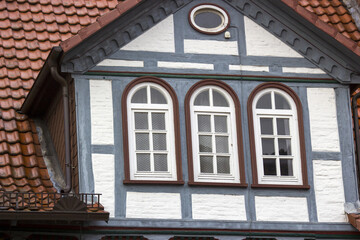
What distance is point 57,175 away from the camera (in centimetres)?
1934

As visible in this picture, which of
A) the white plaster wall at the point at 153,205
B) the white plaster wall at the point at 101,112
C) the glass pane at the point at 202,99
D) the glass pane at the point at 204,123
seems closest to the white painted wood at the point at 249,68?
the glass pane at the point at 202,99

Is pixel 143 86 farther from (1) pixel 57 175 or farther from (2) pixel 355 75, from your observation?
(2) pixel 355 75

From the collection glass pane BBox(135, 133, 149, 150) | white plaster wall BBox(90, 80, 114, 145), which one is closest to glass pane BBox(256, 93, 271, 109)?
glass pane BBox(135, 133, 149, 150)

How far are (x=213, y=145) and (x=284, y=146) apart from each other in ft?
3.73

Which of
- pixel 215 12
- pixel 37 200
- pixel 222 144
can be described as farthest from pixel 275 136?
pixel 37 200

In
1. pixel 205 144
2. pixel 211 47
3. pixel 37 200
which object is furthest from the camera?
pixel 211 47

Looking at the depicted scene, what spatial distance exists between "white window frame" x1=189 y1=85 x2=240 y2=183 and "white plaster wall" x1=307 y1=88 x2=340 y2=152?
1258 millimetres

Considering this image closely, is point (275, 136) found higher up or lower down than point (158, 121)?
lower down

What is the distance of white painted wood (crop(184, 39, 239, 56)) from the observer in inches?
780

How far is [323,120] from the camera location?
1980cm

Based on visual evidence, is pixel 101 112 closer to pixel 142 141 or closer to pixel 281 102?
pixel 142 141

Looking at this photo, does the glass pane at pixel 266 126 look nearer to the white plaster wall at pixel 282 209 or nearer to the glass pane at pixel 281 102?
the glass pane at pixel 281 102

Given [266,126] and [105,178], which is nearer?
[105,178]

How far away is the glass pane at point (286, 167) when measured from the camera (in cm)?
1939
